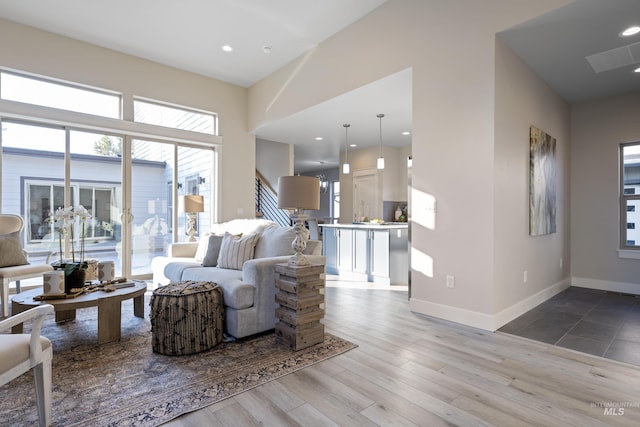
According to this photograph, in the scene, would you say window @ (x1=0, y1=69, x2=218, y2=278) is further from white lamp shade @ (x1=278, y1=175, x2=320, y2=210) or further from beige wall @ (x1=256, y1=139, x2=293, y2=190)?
white lamp shade @ (x1=278, y1=175, x2=320, y2=210)

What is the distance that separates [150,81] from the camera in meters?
5.31

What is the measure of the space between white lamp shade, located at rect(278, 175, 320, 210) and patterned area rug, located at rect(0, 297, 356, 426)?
3.81 feet

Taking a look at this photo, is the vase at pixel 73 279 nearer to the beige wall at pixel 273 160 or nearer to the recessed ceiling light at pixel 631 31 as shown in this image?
the beige wall at pixel 273 160

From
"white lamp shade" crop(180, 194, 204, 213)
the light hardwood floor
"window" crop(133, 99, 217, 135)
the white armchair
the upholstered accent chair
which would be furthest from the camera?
"window" crop(133, 99, 217, 135)

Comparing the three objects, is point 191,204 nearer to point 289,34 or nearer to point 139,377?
point 289,34

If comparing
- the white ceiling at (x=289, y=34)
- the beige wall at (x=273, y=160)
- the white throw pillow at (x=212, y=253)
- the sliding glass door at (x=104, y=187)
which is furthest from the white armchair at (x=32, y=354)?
the beige wall at (x=273, y=160)

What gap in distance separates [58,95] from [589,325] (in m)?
7.13

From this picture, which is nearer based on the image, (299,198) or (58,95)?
(299,198)

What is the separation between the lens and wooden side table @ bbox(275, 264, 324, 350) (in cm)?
253

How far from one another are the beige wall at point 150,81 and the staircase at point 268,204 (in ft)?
5.50

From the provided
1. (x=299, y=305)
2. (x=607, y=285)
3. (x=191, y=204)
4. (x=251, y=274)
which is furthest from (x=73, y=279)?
(x=607, y=285)

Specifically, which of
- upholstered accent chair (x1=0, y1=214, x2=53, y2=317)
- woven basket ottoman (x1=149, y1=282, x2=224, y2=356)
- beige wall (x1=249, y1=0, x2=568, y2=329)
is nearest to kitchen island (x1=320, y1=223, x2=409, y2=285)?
beige wall (x1=249, y1=0, x2=568, y2=329)

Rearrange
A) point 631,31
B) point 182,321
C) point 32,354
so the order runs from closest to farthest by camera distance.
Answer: point 32,354 → point 182,321 → point 631,31

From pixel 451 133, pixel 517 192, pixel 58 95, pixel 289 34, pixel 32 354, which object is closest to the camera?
pixel 32 354
